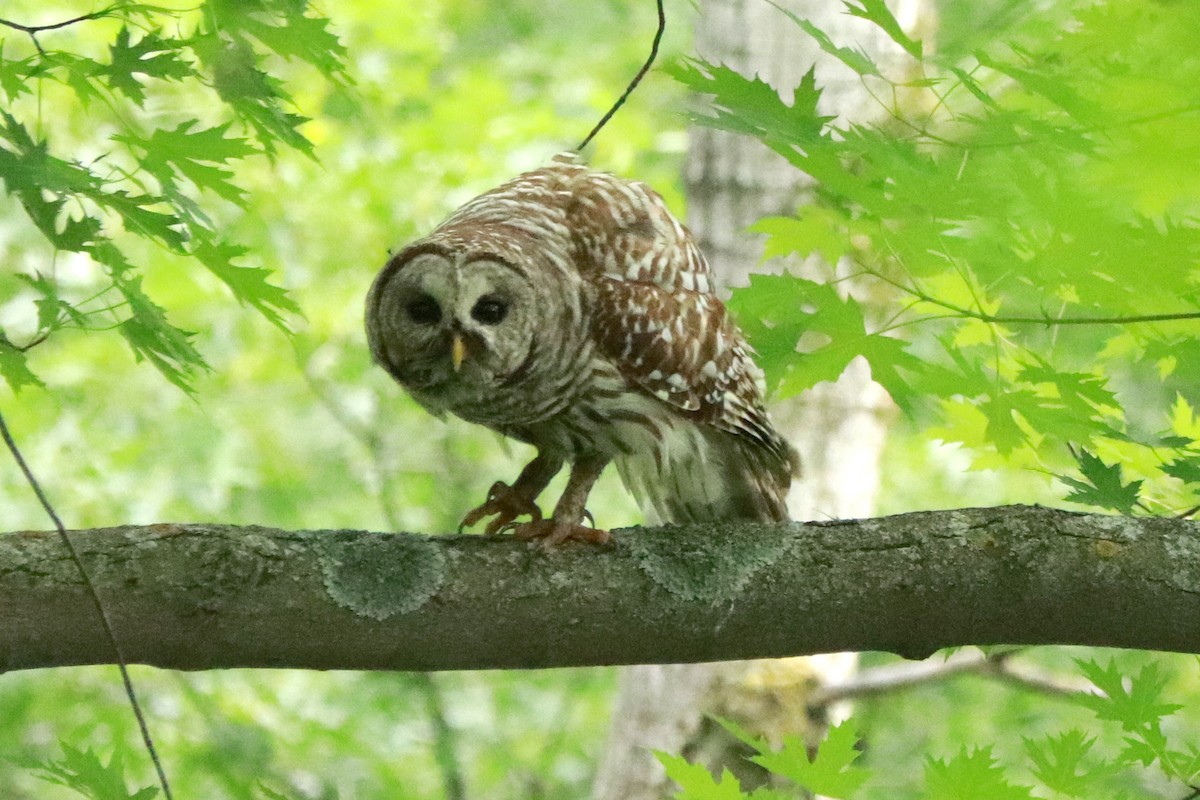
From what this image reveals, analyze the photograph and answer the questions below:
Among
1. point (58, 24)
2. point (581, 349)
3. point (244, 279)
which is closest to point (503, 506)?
point (581, 349)

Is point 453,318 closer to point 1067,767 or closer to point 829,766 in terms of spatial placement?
point 829,766

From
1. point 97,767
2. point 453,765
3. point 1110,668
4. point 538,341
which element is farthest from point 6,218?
point 1110,668

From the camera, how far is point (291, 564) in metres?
2.32

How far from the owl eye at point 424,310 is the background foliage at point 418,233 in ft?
0.92

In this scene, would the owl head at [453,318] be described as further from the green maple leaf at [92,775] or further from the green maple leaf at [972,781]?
the green maple leaf at [972,781]

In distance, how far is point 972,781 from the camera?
5.80 ft

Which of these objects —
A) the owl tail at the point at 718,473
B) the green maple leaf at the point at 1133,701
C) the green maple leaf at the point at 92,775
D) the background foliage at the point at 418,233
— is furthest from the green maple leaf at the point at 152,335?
the green maple leaf at the point at 1133,701

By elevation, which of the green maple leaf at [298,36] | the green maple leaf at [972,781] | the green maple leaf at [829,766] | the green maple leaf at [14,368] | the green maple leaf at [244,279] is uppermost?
the green maple leaf at [298,36]

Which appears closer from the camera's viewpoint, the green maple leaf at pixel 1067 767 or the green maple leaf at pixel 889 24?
the green maple leaf at pixel 889 24

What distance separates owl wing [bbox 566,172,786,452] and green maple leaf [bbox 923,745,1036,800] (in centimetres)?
139

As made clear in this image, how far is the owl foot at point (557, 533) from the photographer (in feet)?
8.47

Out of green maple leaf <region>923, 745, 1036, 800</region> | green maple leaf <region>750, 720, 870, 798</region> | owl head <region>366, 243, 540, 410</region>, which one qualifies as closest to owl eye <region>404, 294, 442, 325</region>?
owl head <region>366, 243, 540, 410</region>

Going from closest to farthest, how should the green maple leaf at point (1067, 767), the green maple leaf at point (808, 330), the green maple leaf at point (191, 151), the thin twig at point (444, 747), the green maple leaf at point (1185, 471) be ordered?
the green maple leaf at point (1067, 767), the green maple leaf at point (191, 151), the green maple leaf at point (1185, 471), the green maple leaf at point (808, 330), the thin twig at point (444, 747)

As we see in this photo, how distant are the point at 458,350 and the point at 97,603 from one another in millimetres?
1045
